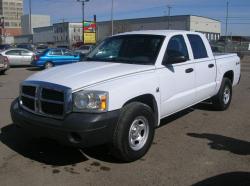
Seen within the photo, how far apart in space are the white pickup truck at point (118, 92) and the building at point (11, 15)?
10949 centimetres

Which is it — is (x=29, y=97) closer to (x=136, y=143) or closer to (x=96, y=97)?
(x=96, y=97)

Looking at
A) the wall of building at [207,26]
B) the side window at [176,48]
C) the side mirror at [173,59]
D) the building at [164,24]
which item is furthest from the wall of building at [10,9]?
the side mirror at [173,59]

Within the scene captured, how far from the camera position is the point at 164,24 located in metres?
92.1

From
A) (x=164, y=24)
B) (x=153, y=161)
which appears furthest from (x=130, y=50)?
(x=164, y=24)

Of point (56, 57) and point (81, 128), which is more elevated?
point (56, 57)

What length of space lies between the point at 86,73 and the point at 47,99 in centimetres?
69

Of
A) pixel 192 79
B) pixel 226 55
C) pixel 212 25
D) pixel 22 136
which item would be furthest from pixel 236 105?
pixel 212 25

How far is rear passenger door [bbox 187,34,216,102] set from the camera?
6.75 meters

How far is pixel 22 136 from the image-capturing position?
6.25 metres

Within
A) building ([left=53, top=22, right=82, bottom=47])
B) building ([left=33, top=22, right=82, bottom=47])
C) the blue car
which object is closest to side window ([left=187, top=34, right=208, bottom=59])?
the blue car

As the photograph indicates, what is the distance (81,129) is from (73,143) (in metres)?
0.25

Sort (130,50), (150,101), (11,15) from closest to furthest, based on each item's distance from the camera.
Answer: (150,101), (130,50), (11,15)

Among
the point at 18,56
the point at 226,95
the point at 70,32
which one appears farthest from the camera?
the point at 70,32

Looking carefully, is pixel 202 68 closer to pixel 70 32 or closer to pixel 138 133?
pixel 138 133
